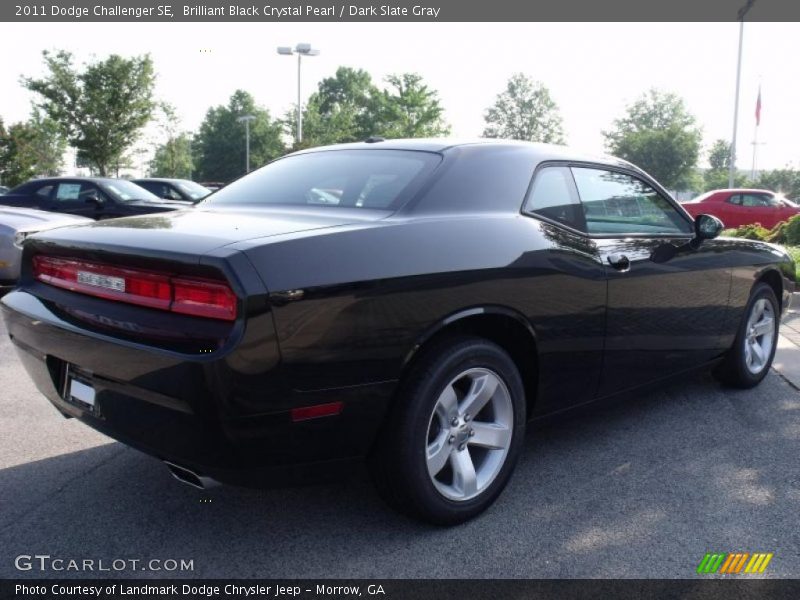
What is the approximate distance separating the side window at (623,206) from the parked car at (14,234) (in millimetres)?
5712

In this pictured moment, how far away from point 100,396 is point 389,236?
1128 millimetres

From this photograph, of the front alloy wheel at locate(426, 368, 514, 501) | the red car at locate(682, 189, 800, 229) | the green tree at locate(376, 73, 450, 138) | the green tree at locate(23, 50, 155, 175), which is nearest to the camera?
the front alloy wheel at locate(426, 368, 514, 501)

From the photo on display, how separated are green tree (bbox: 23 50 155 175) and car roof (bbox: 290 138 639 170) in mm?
25978

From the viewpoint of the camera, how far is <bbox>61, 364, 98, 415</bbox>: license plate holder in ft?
8.14

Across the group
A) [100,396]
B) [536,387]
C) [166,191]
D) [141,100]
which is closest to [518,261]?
[536,387]

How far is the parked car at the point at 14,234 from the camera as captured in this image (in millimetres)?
7637

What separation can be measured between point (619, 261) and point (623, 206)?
20.0 inches

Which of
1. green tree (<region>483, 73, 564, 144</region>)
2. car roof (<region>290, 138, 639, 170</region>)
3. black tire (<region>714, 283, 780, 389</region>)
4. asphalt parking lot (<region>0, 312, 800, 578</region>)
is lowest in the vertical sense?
asphalt parking lot (<region>0, 312, 800, 578</region>)

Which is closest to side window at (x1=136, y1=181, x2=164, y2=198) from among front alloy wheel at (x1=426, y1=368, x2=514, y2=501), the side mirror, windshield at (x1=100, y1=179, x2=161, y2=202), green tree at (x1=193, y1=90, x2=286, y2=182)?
windshield at (x1=100, y1=179, x2=161, y2=202)

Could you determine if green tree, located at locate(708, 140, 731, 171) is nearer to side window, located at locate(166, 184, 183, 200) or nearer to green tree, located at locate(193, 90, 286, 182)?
green tree, located at locate(193, 90, 286, 182)

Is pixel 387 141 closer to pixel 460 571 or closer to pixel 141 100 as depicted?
pixel 460 571

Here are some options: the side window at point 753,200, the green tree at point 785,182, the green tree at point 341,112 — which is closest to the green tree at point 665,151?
the green tree at point 785,182

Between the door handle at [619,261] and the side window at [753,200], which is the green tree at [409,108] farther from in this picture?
the door handle at [619,261]

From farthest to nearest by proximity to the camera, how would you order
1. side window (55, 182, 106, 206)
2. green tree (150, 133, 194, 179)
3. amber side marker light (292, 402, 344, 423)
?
green tree (150, 133, 194, 179) → side window (55, 182, 106, 206) → amber side marker light (292, 402, 344, 423)
